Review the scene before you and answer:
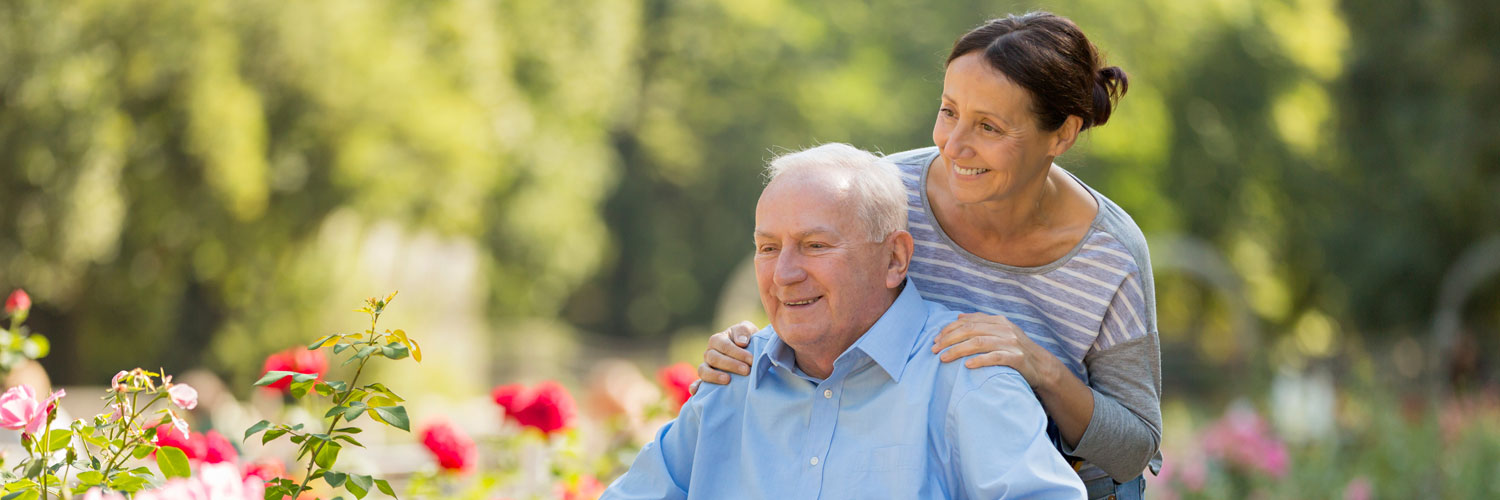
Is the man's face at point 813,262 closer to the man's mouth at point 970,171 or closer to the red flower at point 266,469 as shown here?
the man's mouth at point 970,171

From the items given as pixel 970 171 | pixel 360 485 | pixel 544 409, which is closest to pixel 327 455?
pixel 360 485

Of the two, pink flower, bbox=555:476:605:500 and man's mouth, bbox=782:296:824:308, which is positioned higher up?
man's mouth, bbox=782:296:824:308

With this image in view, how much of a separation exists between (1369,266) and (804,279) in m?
14.4

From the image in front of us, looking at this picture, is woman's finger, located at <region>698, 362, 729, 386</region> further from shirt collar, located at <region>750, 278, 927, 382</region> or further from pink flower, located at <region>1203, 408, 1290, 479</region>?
pink flower, located at <region>1203, 408, 1290, 479</region>

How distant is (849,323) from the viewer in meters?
2.47

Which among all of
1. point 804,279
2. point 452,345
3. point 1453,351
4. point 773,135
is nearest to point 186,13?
point 452,345

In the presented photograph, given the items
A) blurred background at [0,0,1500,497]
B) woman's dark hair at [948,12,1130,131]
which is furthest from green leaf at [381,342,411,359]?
blurred background at [0,0,1500,497]

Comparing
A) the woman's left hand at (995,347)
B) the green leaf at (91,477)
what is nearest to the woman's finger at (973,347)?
the woman's left hand at (995,347)

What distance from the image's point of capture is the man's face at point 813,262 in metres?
2.42

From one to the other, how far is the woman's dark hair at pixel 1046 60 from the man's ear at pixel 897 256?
31 centimetres

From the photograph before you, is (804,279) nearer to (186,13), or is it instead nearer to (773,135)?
(186,13)

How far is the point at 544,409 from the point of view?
396cm

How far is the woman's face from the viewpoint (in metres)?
2.45

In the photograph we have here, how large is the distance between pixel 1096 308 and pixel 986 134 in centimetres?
37
